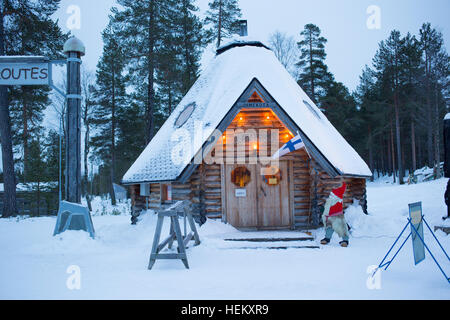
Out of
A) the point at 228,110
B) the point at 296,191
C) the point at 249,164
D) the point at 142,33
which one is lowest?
the point at 296,191

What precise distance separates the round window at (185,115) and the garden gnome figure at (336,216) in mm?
5981

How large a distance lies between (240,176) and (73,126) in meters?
5.32

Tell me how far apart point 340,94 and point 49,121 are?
93.2 ft

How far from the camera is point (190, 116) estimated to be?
11914mm

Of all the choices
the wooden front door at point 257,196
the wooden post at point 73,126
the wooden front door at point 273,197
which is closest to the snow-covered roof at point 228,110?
the wooden front door at point 257,196

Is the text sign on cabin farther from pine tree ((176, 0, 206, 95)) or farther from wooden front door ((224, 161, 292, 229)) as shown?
pine tree ((176, 0, 206, 95))

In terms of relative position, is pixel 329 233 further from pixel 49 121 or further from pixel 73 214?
pixel 49 121

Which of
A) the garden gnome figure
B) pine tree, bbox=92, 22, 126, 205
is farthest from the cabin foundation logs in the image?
pine tree, bbox=92, 22, 126, 205

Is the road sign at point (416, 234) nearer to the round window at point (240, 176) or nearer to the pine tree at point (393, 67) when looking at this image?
the round window at point (240, 176)

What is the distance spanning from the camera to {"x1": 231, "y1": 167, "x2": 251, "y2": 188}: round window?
1095 cm

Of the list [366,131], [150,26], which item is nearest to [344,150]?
[150,26]

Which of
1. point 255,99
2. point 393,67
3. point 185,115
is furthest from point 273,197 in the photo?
point 393,67

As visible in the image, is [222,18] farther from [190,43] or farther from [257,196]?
[257,196]

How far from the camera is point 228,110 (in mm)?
9781
